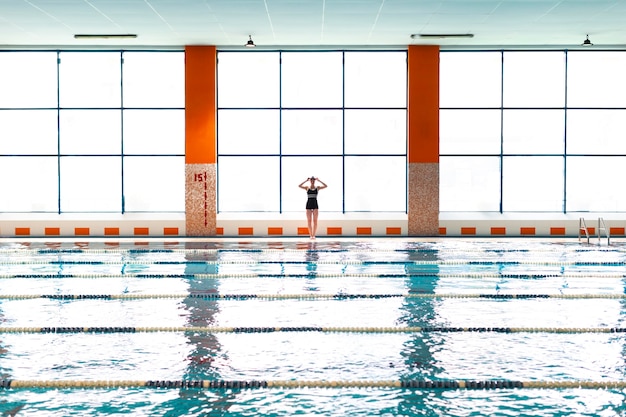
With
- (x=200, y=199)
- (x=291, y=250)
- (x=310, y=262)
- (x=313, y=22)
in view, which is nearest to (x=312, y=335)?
(x=310, y=262)

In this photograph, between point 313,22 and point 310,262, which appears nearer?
point 310,262

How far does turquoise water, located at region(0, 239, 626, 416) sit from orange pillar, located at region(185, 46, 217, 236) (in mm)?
5686

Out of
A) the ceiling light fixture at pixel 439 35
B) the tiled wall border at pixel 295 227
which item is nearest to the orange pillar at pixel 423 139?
the tiled wall border at pixel 295 227

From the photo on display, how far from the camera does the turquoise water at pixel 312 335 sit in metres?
4.24

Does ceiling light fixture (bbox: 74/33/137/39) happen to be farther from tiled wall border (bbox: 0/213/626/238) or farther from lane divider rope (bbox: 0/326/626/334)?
lane divider rope (bbox: 0/326/626/334)

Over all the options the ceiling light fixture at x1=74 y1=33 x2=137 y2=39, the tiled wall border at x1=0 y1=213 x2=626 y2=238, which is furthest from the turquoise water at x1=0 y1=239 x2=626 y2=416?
the tiled wall border at x1=0 y1=213 x2=626 y2=238

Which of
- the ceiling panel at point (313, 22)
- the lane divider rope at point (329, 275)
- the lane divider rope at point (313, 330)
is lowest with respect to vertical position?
the lane divider rope at point (313, 330)

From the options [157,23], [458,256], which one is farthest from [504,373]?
[157,23]

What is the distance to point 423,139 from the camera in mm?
17078

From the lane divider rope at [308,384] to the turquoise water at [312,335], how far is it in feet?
0.07

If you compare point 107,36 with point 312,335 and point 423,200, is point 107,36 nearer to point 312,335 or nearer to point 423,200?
point 423,200

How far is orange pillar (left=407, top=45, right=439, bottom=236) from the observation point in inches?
666

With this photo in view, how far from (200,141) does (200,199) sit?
1160mm

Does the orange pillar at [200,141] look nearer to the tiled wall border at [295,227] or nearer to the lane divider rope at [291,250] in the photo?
the tiled wall border at [295,227]
